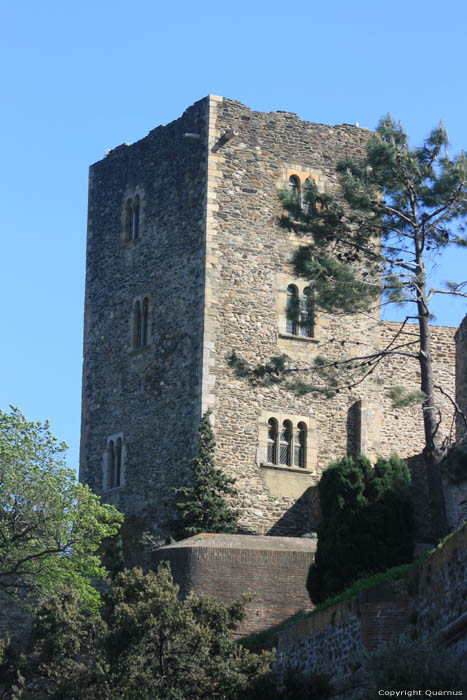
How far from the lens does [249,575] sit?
107 feet

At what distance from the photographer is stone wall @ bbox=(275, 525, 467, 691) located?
A: 22.3 m

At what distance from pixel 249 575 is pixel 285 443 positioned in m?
6.68

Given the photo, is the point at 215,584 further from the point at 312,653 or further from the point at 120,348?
the point at 120,348

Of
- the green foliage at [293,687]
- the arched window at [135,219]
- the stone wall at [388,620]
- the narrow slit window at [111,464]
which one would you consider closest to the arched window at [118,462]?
the narrow slit window at [111,464]

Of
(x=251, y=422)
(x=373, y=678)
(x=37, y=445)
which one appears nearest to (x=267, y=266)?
(x=251, y=422)

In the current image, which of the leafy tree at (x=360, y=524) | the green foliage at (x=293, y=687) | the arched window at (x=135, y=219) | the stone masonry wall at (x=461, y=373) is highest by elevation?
the arched window at (x=135, y=219)

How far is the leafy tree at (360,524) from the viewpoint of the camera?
30.4 metres

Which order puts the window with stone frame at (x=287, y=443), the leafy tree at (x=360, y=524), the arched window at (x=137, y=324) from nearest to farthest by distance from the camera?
1. the leafy tree at (x=360, y=524)
2. the window with stone frame at (x=287, y=443)
3. the arched window at (x=137, y=324)

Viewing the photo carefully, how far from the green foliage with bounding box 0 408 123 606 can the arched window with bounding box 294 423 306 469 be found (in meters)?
6.19

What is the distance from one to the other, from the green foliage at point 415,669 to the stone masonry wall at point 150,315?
57.7 feet

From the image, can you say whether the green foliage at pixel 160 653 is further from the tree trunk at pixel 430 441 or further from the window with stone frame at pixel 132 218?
the window with stone frame at pixel 132 218

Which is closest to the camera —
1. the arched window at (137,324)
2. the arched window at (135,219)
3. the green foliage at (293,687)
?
the green foliage at (293,687)

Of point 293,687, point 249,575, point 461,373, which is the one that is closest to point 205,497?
point 249,575

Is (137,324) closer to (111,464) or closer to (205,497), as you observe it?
(111,464)
